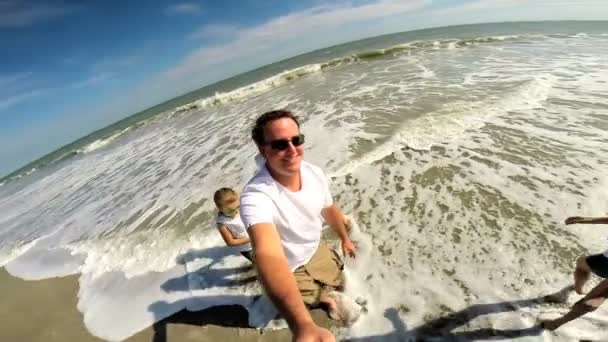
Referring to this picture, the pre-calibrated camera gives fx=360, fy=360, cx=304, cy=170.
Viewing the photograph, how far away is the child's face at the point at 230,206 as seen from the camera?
4465mm

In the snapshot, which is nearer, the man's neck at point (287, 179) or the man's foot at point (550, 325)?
the man's neck at point (287, 179)

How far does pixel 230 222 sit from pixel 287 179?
2.16 metres

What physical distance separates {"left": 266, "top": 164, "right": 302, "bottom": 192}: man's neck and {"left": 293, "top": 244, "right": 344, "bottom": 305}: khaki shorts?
955 millimetres

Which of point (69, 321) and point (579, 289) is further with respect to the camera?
point (69, 321)

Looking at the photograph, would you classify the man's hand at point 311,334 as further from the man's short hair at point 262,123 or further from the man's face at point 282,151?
the man's short hair at point 262,123

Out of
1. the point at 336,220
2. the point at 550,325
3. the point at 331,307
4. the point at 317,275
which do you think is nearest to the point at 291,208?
the point at 336,220

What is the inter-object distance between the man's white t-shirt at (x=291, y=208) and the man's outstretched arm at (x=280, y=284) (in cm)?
11

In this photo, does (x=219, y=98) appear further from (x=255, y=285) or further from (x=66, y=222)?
(x=255, y=285)

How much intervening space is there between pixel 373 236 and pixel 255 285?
182 cm

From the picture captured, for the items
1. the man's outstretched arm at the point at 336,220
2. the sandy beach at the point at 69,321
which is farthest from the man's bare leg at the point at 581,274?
the sandy beach at the point at 69,321

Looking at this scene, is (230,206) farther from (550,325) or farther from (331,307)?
(550,325)

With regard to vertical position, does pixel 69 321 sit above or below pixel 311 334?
below

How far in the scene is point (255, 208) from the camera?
2354 millimetres

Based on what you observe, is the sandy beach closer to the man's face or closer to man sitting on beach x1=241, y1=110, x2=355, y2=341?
man sitting on beach x1=241, y1=110, x2=355, y2=341
